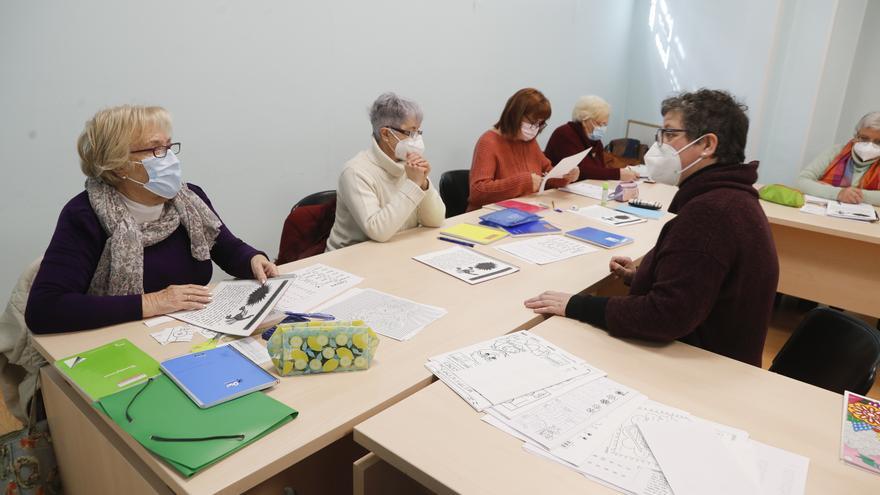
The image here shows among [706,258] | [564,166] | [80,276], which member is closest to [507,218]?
[564,166]

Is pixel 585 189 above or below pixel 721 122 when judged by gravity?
below

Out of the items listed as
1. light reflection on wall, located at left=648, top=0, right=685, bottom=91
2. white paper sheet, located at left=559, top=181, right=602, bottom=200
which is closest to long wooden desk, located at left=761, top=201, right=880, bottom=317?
white paper sheet, located at left=559, top=181, right=602, bottom=200

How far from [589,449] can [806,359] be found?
0.93 m

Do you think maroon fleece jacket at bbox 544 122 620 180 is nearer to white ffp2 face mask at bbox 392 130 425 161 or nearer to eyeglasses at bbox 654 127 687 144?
white ffp2 face mask at bbox 392 130 425 161

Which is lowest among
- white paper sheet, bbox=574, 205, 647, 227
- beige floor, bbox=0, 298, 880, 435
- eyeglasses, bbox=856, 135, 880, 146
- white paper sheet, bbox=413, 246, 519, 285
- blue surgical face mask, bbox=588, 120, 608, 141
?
beige floor, bbox=0, 298, 880, 435

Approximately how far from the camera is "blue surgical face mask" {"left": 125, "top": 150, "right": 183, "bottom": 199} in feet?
5.20

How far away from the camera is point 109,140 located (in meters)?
1.53

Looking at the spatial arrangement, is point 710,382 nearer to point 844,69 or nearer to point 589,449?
point 589,449

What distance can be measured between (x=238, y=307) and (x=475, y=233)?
3.67 feet

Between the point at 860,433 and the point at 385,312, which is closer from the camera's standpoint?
the point at 860,433

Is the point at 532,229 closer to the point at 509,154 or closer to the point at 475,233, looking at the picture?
the point at 475,233

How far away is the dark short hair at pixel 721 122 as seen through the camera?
1.51 meters

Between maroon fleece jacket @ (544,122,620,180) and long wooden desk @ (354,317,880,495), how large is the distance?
2251mm

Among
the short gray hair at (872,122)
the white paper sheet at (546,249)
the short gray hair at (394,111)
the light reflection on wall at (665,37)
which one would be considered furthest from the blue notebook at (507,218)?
the light reflection on wall at (665,37)
